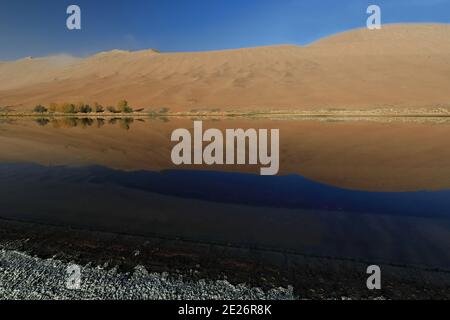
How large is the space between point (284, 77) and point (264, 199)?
79.0 m

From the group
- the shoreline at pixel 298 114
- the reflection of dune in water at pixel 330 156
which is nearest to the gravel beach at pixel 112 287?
the reflection of dune in water at pixel 330 156

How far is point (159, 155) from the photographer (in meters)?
20.2

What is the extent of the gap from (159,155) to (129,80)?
88.4 metres

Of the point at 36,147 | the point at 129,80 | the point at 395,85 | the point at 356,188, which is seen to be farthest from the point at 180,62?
the point at 356,188

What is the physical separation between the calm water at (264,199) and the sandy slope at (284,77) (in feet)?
148

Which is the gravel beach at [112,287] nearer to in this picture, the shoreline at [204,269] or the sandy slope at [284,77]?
the shoreline at [204,269]

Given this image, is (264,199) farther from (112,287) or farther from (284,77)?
(284,77)

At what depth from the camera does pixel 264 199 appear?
38.5 ft

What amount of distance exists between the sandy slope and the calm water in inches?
1779

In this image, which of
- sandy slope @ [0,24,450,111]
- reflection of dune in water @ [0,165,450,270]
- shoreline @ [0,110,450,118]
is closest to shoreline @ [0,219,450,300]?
reflection of dune in water @ [0,165,450,270]

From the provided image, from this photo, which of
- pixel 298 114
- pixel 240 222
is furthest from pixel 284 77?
pixel 240 222

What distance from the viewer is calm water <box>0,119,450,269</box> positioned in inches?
332

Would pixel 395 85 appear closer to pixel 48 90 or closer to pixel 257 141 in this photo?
pixel 257 141

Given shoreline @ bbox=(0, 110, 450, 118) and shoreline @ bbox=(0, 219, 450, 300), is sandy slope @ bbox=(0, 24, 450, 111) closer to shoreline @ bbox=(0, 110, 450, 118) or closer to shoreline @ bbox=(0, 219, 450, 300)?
shoreline @ bbox=(0, 110, 450, 118)
